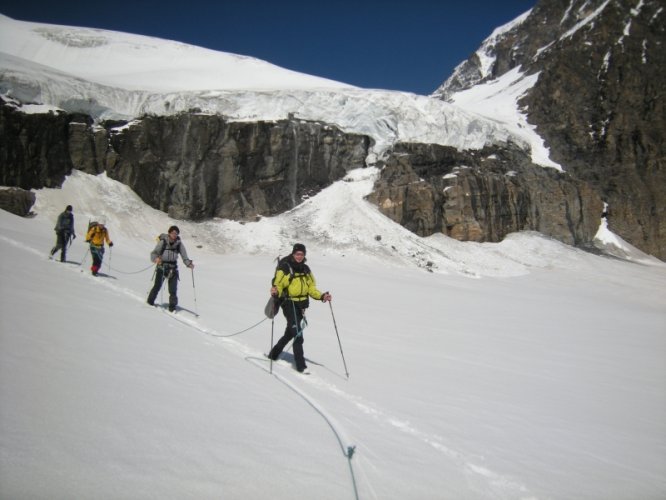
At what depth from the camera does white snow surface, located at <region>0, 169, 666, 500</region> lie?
2.53 meters

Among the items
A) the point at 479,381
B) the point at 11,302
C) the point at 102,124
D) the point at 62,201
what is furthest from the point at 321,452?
the point at 102,124

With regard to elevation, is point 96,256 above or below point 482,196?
below

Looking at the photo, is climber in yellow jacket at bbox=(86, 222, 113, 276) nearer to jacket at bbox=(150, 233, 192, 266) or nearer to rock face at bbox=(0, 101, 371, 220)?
jacket at bbox=(150, 233, 192, 266)

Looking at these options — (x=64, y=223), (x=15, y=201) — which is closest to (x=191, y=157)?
(x=15, y=201)

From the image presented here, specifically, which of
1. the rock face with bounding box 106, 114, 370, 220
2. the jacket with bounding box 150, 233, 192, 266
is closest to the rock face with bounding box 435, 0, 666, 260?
the rock face with bounding box 106, 114, 370, 220

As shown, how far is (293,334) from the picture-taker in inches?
→ 249

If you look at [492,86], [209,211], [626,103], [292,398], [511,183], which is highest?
[492,86]

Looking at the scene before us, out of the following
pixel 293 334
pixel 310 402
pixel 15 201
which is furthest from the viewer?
pixel 15 201

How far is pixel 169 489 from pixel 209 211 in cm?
3321

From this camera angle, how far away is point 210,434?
302 cm

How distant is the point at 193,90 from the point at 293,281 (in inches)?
1481

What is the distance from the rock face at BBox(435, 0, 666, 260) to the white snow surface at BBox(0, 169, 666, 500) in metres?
38.6

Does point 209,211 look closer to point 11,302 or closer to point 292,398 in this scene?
point 11,302

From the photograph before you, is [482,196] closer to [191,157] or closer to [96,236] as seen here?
[191,157]
